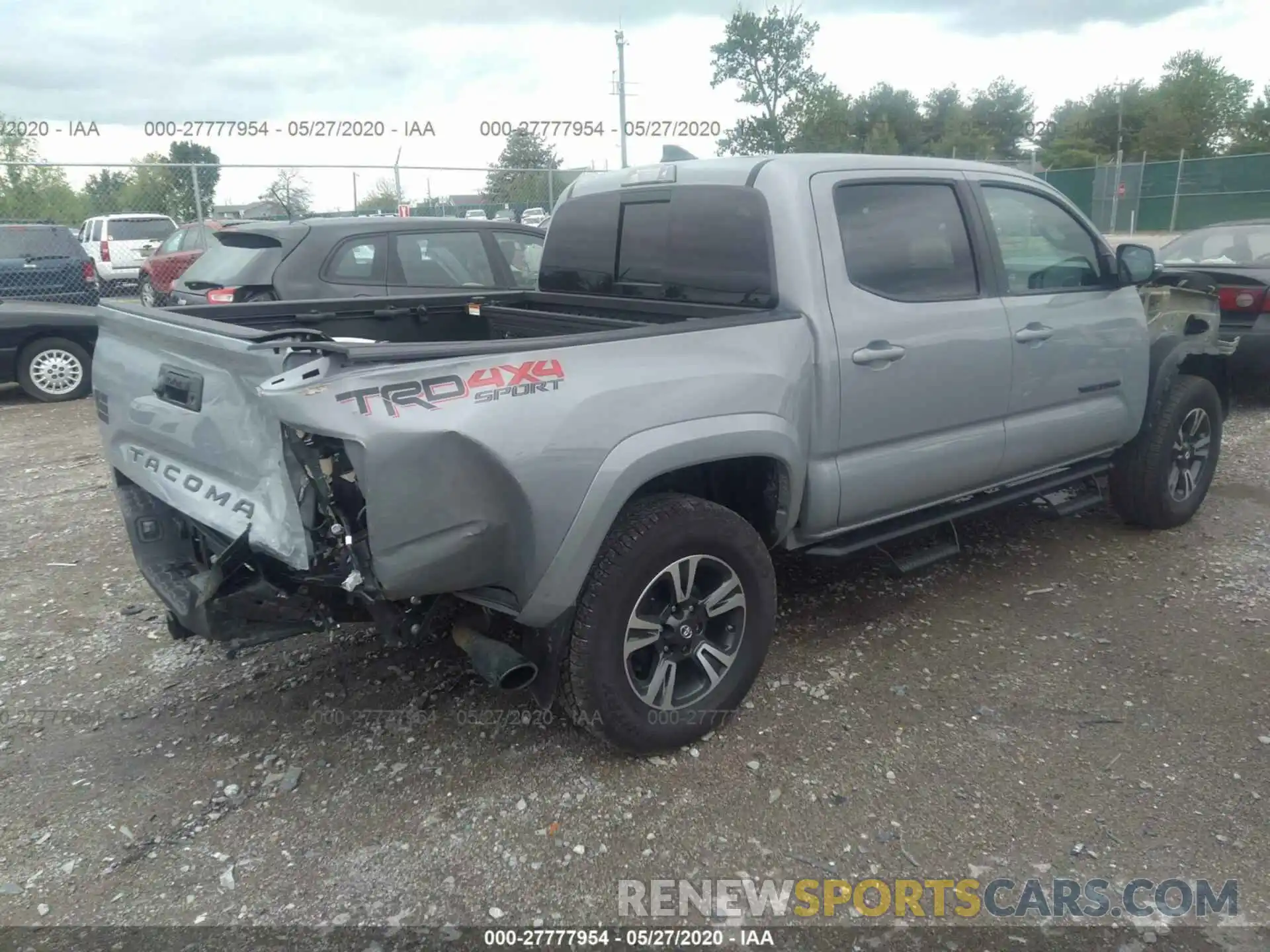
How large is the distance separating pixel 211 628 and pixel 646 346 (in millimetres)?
1538

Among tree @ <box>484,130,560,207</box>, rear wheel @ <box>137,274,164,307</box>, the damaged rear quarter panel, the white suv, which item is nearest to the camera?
the damaged rear quarter panel

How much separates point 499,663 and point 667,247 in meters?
1.89

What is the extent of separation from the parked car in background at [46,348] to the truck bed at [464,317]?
6519 millimetres

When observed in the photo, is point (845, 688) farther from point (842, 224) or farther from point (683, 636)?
point (842, 224)

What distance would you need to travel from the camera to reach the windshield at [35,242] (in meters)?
11.1

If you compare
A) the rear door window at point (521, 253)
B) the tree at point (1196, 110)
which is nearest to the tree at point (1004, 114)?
the tree at point (1196, 110)

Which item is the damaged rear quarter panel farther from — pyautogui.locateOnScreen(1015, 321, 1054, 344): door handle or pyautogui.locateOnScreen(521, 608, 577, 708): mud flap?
pyautogui.locateOnScreen(1015, 321, 1054, 344): door handle

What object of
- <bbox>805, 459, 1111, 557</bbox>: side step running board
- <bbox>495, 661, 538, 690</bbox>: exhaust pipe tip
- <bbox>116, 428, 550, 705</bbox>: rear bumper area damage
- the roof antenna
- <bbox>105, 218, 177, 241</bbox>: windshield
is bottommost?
<bbox>495, 661, 538, 690</bbox>: exhaust pipe tip

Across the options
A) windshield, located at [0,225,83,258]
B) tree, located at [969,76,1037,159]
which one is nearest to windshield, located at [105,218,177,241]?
windshield, located at [0,225,83,258]

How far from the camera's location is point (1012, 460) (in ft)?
14.0

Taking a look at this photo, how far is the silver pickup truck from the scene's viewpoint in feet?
8.48

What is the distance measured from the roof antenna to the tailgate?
7.37 feet

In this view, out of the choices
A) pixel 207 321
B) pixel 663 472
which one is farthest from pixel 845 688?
pixel 207 321

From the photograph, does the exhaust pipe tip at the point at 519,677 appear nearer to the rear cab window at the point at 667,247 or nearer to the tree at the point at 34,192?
the rear cab window at the point at 667,247
